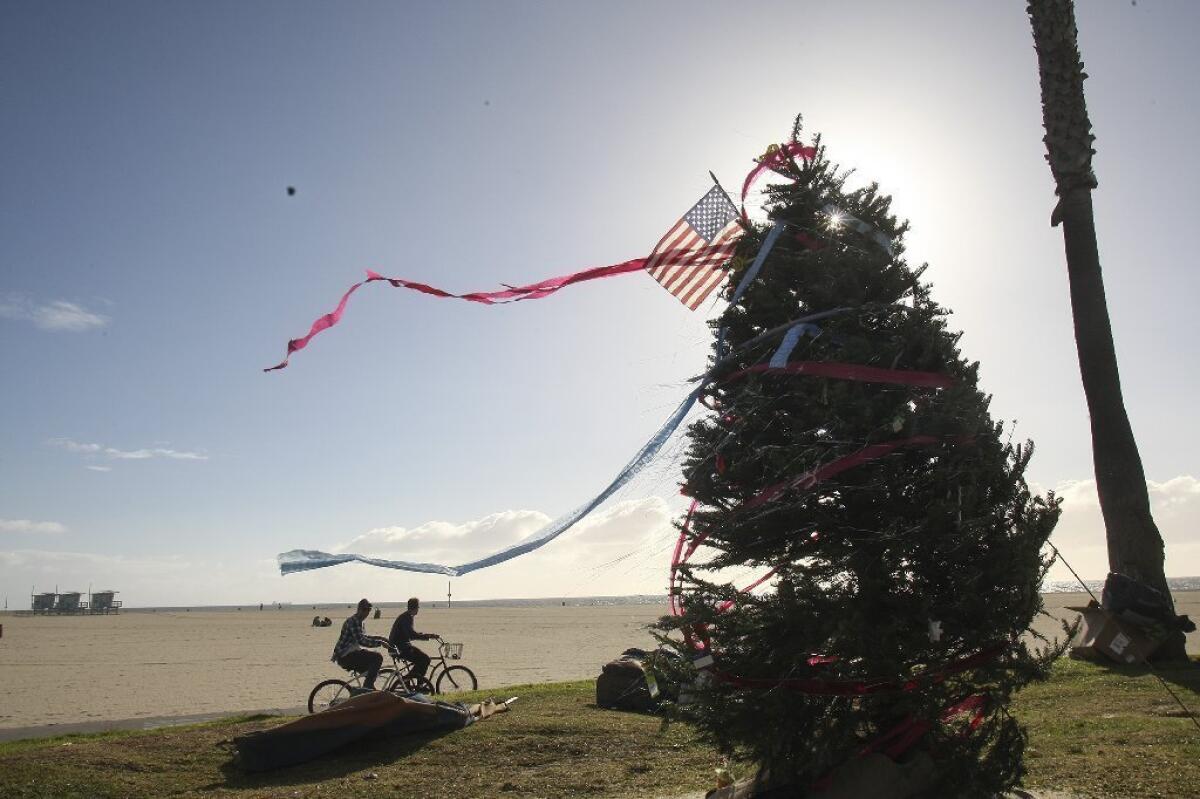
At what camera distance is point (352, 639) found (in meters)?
11.6

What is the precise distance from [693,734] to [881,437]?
238cm

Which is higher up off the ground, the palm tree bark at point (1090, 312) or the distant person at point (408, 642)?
the palm tree bark at point (1090, 312)

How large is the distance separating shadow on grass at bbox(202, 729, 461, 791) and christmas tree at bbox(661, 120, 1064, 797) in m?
4.36

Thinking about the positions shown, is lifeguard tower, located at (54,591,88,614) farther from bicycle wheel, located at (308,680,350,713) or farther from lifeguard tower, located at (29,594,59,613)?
bicycle wheel, located at (308,680,350,713)

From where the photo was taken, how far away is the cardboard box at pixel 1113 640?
→ 10961 millimetres

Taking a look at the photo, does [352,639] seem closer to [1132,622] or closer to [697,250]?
[697,250]

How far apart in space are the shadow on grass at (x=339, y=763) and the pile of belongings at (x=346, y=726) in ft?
0.19

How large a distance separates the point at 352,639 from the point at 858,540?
8732 millimetres

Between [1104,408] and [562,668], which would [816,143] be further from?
[562,668]

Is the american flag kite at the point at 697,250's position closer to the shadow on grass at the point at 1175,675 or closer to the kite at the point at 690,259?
the kite at the point at 690,259

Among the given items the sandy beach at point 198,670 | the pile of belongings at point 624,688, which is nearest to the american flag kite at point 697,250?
the sandy beach at point 198,670

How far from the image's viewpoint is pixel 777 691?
16.1 feet

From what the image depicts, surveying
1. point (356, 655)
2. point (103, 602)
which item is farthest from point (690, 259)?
point (103, 602)

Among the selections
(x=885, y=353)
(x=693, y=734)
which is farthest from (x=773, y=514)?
(x=693, y=734)
